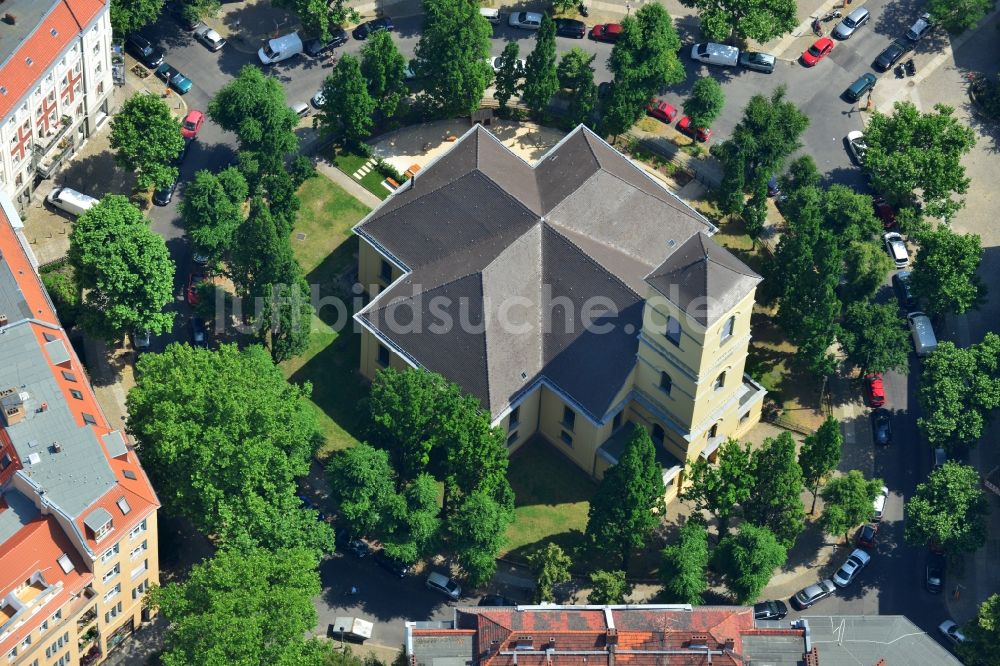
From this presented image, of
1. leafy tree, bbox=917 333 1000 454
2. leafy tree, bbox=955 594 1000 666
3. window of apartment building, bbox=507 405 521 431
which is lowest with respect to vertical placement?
leafy tree, bbox=955 594 1000 666

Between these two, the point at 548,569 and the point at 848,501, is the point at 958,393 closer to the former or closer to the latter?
the point at 848,501

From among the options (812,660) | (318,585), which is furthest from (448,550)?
(812,660)

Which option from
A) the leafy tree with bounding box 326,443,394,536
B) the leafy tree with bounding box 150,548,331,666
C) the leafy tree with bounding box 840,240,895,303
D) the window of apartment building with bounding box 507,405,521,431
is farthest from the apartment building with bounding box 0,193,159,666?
the leafy tree with bounding box 840,240,895,303

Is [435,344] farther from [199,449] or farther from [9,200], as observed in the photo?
[9,200]

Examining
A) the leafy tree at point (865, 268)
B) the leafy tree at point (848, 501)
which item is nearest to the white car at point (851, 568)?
the leafy tree at point (848, 501)

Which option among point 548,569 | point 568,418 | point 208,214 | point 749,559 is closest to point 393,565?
point 548,569

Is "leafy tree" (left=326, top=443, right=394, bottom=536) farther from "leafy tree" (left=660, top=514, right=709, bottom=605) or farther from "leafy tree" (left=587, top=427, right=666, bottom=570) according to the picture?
"leafy tree" (left=660, top=514, right=709, bottom=605)
